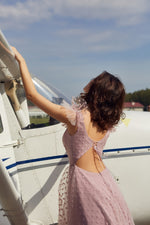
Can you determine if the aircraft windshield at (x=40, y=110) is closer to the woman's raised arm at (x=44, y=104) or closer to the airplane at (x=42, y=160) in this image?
the airplane at (x=42, y=160)

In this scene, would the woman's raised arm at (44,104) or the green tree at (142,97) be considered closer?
the woman's raised arm at (44,104)

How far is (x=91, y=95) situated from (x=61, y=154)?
54.1 inches

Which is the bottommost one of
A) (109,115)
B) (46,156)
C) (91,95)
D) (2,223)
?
(2,223)

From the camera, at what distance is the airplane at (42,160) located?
2877 mm

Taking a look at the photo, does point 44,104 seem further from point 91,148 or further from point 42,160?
point 42,160

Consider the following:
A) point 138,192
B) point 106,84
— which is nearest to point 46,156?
point 138,192

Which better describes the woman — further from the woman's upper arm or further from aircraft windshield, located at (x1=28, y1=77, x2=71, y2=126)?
aircraft windshield, located at (x1=28, y1=77, x2=71, y2=126)

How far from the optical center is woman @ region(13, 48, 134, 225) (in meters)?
1.89

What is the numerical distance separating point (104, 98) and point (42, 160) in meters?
1.45

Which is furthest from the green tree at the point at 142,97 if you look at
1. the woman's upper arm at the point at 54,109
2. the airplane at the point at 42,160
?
the woman's upper arm at the point at 54,109

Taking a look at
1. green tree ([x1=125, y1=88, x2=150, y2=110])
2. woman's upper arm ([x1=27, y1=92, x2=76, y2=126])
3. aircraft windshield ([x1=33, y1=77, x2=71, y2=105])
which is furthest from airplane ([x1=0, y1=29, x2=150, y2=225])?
green tree ([x1=125, y1=88, x2=150, y2=110])

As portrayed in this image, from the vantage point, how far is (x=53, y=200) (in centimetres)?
314

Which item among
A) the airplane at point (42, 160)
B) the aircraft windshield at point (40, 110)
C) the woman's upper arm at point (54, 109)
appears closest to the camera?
the woman's upper arm at point (54, 109)

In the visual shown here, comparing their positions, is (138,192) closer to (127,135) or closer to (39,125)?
(127,135)
